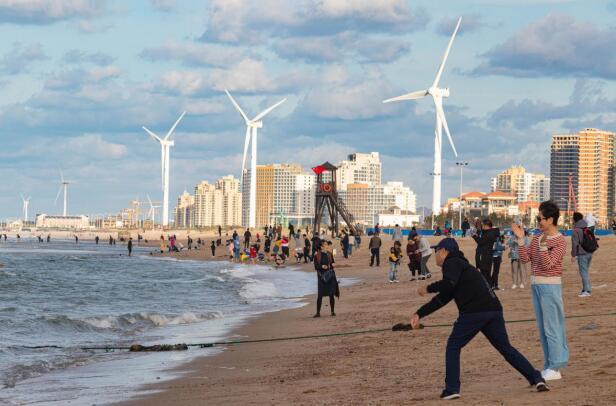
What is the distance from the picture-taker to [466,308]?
8820mm

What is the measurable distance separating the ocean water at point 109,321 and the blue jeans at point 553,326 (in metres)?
4.98

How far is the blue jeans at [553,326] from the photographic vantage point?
9.27 m

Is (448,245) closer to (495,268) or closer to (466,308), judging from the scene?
(466,308)

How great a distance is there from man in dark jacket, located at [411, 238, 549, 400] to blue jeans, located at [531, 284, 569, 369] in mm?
534

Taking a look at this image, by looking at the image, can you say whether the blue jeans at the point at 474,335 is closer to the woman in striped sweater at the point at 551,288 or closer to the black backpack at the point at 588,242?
the woman in striped sweater at the point at 551,288

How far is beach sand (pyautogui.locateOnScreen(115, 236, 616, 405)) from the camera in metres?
9.27

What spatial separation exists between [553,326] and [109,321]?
48.9 ft

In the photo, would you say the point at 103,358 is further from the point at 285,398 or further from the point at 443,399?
the point at 443,399

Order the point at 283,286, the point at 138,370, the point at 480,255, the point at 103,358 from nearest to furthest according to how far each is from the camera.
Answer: the point at 138,370, the point at 103,358, the point at 480,255, the point at 283,286

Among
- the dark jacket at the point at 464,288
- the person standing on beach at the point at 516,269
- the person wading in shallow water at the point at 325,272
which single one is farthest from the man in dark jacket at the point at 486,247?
the dark jacket at the point at 464,288

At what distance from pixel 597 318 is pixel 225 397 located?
6.56 metres

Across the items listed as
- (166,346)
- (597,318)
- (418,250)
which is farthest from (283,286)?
(597,318)

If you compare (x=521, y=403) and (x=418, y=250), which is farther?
(x=418, y=250)

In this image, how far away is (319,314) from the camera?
21266 mm
